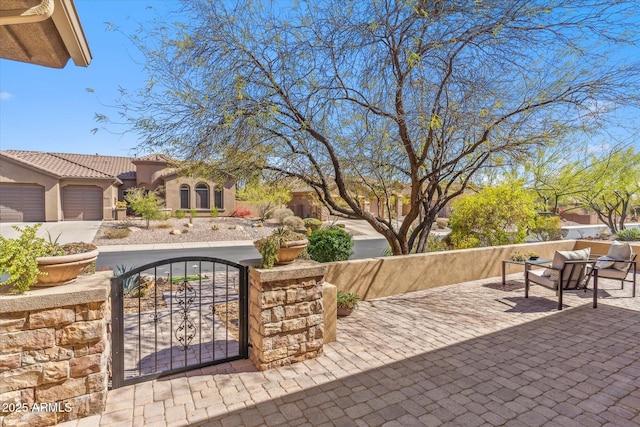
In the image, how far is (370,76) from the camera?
21.9 ft

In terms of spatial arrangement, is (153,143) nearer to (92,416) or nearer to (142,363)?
(142,363)

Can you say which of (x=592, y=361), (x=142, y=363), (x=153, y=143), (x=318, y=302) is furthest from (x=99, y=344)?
(x=592, y=361)

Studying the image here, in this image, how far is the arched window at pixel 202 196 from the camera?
85.9 ft

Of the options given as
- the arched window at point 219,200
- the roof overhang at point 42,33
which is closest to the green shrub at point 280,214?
the arched window at point 219,200

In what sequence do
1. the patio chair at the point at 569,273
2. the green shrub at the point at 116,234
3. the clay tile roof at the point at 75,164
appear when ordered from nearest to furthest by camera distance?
the patio chair at the point at 569,273 < the green shrub at the point at 116,234 < the clay tile roof at the point at 75,164

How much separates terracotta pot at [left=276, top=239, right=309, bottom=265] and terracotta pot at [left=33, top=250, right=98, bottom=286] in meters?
1.92

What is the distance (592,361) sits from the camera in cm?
411

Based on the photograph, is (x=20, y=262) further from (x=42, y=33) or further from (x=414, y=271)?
(x=414, y=271)

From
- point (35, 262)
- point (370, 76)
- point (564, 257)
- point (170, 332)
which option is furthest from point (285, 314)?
point (564, 257)

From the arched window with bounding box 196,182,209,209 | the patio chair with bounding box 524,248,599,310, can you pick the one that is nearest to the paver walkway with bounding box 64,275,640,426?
the patio chair with bounding box 524,248,599,310

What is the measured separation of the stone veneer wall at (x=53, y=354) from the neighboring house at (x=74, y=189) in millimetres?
17377

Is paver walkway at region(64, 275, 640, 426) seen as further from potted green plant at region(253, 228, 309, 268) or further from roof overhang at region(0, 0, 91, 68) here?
roof overhang at region(0, 0, 91, 68)

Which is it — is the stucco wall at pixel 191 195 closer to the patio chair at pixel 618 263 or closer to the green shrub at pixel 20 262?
the patio chair at pixel 618 263

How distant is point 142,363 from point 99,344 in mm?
1266
